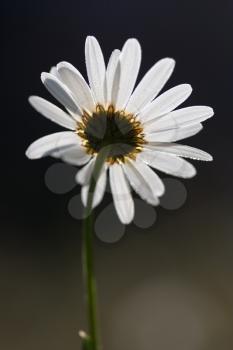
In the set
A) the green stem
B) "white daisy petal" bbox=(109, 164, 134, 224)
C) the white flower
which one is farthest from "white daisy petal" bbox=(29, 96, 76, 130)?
the green stem

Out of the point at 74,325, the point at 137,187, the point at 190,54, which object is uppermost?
the point at 190,54

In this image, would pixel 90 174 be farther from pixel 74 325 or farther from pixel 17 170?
pixel 17 170

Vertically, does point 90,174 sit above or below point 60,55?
below

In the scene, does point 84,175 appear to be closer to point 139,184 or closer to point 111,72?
point 139,184

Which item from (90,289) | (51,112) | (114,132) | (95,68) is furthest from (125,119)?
(90,289)

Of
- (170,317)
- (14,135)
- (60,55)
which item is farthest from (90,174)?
(60,55)

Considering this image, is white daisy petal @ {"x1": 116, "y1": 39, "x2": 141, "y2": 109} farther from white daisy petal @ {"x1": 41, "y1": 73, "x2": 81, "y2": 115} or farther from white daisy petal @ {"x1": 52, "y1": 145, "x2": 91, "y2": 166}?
white daisy petal @ {"x1": 52, "y1": 145, "x2": 91, "y2": 166}
